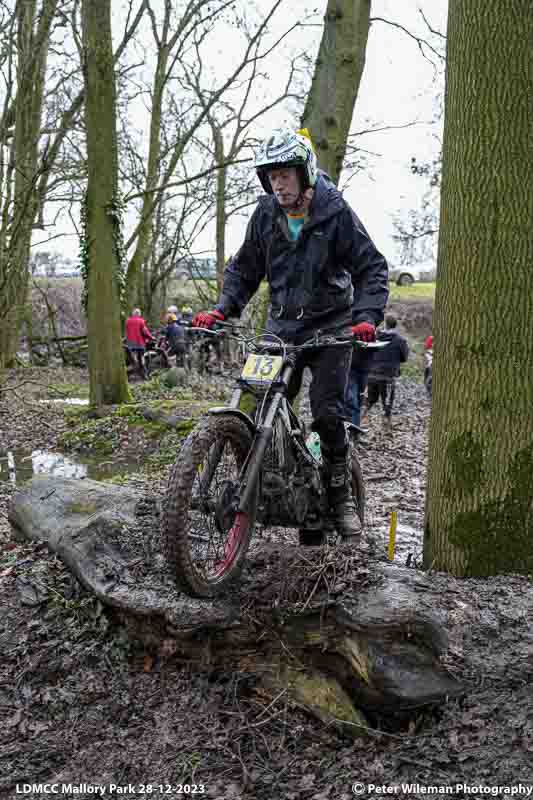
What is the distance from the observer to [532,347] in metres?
3.55

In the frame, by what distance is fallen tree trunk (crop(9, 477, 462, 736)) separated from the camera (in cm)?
297

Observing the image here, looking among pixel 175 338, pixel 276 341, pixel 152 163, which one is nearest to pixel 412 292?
pixel 175 338

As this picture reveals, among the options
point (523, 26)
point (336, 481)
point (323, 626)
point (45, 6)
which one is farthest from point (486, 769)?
point (45, 6)

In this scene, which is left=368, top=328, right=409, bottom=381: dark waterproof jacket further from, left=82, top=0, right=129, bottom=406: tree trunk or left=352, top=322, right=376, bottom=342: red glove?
left=352, top=322, right=376, bottom=342: red glove

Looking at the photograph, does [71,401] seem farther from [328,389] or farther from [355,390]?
[328,389]

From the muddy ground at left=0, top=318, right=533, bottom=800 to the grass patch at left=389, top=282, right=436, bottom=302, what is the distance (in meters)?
29.1

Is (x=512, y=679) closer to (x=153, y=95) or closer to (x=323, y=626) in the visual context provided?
(x=323, y=626)

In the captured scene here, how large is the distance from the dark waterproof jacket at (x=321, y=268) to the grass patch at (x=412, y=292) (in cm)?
2809

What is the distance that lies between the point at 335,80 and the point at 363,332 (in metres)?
5.96

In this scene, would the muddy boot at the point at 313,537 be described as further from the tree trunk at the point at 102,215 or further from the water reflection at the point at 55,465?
the tree trunk at the point at 102,215

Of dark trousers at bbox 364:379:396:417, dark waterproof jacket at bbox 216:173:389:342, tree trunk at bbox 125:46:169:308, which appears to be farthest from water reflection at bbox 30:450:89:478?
tree trunk at bbox 125:46:169:308

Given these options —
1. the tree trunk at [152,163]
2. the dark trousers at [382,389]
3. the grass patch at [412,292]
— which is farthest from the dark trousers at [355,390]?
the grass patch at [412,292]

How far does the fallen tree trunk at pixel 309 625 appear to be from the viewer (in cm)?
297

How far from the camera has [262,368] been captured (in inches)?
146
